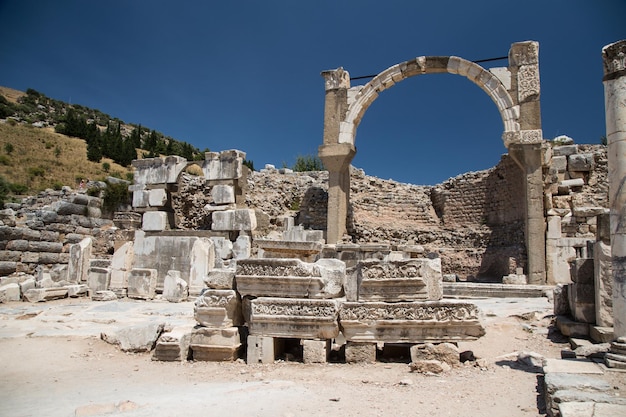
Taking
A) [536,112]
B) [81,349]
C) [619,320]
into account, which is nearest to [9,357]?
[81,349]

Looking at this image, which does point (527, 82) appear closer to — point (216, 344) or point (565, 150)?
point (565, 150)

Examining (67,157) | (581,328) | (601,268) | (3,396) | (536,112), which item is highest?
(67,157)

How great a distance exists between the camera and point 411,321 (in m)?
5.05

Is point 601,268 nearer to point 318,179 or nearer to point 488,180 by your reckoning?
point 488,180

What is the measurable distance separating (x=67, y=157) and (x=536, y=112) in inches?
1373

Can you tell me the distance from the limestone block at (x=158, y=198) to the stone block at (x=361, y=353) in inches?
399

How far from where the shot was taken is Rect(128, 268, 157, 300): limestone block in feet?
35.4

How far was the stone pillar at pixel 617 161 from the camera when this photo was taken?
183 inches

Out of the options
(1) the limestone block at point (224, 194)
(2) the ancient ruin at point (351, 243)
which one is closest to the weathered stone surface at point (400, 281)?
(2) the ancient ruin at point (351, 243)

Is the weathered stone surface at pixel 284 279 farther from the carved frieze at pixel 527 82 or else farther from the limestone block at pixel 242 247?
the carved frieze at pixel 527 82

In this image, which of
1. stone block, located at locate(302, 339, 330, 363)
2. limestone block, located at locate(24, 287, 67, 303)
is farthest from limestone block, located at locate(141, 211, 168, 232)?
stone block, located at locate(302, 339, 330, 363)

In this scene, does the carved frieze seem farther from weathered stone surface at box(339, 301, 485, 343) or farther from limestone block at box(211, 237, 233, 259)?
weathered stone surface at box(339, 301, 485, 343)

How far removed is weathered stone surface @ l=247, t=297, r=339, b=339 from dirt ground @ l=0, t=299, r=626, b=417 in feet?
1.14

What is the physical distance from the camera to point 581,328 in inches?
223
